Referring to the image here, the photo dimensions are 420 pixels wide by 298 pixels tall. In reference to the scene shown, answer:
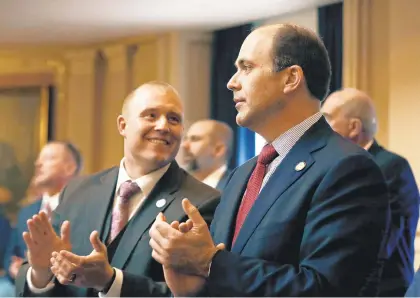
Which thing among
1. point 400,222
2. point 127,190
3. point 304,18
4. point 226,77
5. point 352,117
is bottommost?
point 400,222

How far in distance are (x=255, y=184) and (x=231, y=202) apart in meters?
0.09

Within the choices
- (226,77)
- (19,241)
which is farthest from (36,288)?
(226,77)

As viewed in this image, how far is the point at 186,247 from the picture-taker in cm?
169

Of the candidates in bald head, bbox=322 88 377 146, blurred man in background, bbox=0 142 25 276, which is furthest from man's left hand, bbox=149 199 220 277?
blurred man in background, bbox=0 142 25 276

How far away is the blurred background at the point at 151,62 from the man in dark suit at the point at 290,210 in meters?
3.13

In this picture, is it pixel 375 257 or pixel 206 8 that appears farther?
pixel 206 8

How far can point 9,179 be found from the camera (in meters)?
8.23

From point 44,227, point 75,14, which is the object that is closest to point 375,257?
point 44,227

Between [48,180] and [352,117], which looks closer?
[352,117]

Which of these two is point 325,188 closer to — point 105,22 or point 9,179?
point 105,22

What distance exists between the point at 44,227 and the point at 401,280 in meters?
1.19

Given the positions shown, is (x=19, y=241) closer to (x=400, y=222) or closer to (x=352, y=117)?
(x=352, y=117)

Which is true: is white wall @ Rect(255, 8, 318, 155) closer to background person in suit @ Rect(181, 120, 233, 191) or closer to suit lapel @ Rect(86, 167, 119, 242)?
background person in suit @ Rect(181, 120, 233, 191)

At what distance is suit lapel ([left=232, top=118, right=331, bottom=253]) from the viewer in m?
1.78
